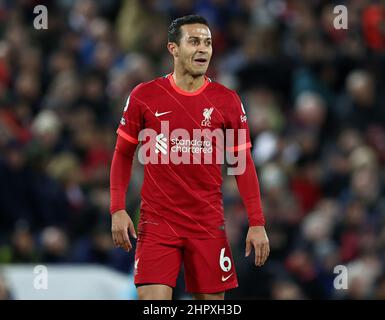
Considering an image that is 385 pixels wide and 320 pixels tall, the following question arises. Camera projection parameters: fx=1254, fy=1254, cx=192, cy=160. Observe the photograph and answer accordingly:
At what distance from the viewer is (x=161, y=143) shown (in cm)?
755

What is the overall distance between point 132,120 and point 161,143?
0.76 feet

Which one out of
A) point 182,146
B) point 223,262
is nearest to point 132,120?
point 182,146

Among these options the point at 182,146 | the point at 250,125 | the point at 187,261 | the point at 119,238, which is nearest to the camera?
the point at 119,238

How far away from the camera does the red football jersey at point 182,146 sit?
754 centimetres

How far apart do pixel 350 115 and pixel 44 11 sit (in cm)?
447

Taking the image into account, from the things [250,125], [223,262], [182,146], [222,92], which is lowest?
[223,262]

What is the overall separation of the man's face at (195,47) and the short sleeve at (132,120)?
1.25 ft

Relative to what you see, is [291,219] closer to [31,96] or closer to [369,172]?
[369,172]

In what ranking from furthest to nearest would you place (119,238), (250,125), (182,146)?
(250,125)
(182,146)
(119,238)

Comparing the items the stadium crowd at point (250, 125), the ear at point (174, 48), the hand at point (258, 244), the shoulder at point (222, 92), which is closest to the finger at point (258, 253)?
the hand at point (258, 244)

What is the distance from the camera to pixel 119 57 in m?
15.3

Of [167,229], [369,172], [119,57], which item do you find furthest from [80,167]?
[167,229]

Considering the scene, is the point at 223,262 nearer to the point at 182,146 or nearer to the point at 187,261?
the point at 187,261

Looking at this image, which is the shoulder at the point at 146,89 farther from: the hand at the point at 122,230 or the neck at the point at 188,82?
the hand at the point at 122,230
